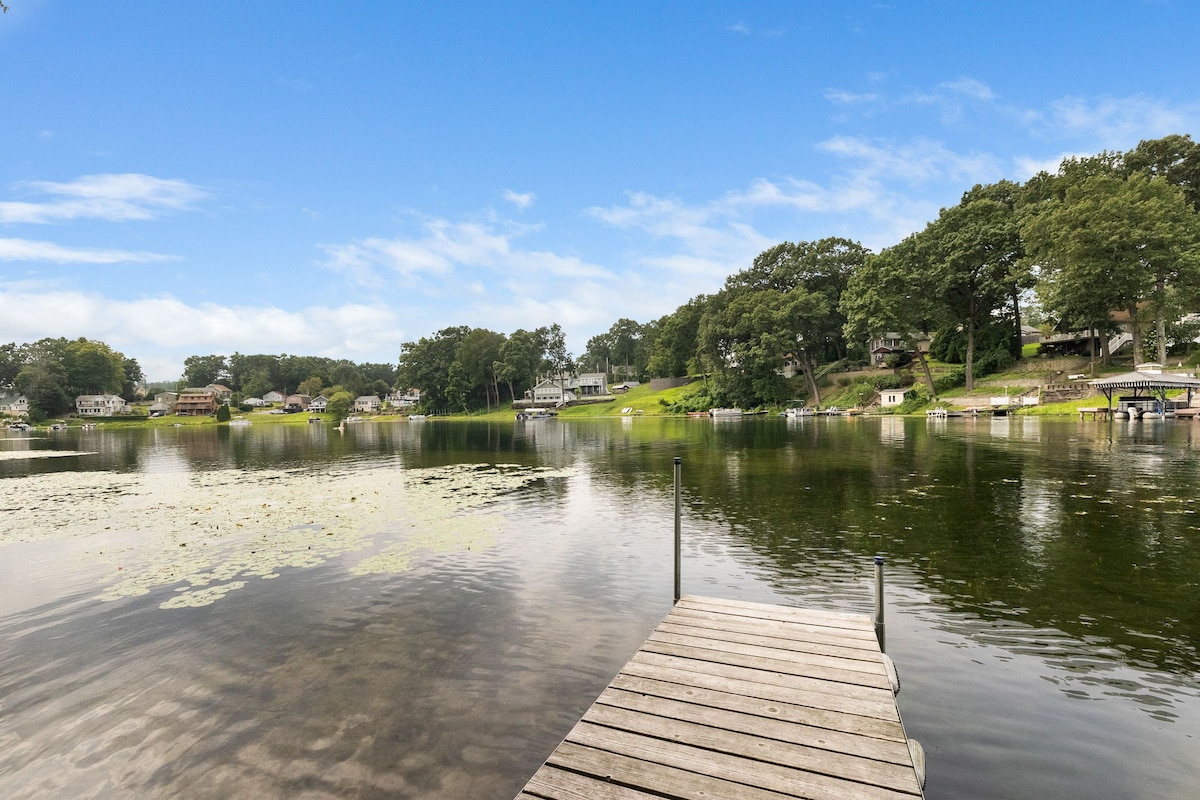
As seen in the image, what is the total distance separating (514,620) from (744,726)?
19.3ft

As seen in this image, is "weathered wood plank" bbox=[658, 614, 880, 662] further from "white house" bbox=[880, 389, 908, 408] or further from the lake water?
"white house" bbox=[880, 389, 908, 408]

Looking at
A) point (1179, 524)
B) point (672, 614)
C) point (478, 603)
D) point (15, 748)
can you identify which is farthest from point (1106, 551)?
point (15, 748)

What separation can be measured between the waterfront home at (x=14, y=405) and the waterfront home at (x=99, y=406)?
36.6 feet

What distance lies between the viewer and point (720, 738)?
4934 millimetres

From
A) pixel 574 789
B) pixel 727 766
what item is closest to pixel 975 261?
pixel 727 766

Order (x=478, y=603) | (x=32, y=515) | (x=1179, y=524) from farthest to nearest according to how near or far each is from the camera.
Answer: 1. (x=32, y=515)
2. (x=1179, y=524)
3. (x=478, y=603)

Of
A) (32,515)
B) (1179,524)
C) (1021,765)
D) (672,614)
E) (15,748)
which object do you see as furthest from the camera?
(32,515)

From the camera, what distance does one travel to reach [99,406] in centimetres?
16038

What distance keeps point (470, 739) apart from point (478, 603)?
452cm

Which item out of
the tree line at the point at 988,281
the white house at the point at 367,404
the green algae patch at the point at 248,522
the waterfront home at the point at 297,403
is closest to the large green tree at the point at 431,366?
the white house at the point at 367,404

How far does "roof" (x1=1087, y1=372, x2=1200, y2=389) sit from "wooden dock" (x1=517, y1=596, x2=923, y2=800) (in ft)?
196

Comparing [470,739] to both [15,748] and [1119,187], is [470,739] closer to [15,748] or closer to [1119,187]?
[15,748]

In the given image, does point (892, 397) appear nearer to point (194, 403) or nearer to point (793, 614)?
point (793, 614)

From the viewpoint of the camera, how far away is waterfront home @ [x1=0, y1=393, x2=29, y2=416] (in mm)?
138000
